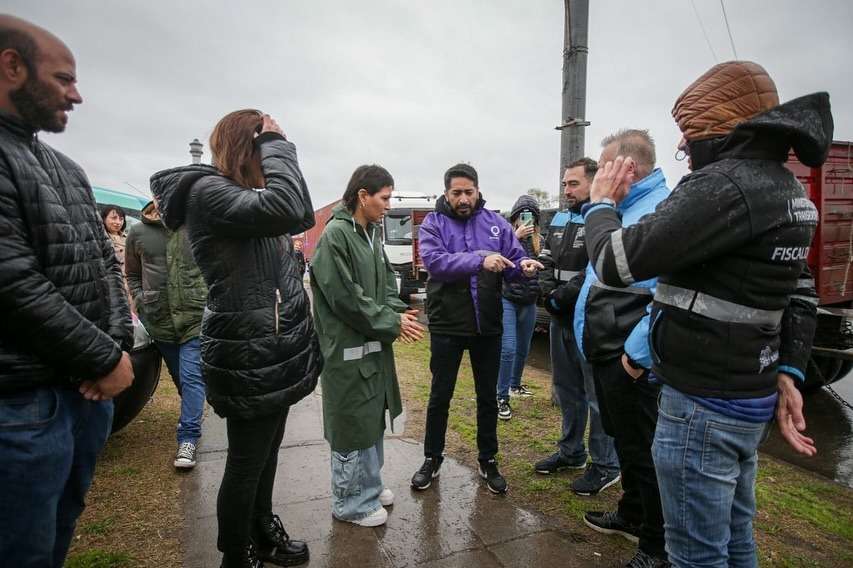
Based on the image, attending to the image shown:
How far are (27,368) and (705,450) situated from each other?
6.75 feet

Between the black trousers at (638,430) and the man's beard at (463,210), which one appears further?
the man's beard at (463,210)

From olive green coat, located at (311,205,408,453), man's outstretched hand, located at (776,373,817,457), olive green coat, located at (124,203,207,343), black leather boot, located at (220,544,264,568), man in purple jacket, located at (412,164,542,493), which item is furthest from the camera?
olive green coat, located at (124,203,207,343)

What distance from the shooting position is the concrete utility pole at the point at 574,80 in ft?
15.3

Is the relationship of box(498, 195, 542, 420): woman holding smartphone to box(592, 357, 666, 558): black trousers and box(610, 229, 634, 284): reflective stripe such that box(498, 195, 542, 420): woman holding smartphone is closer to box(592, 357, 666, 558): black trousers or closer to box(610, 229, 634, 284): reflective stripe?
box(592, 357, 666, 558): black trousers

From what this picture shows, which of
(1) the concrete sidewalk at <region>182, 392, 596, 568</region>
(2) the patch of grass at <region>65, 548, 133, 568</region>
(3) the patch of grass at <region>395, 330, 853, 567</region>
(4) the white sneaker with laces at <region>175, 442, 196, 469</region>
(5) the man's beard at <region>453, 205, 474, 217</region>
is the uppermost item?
(5) the man's beard at <region>453, 205, 474, 217</region>

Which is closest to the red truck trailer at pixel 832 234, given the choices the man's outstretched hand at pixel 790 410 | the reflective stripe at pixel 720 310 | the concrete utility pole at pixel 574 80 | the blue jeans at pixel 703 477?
the concrete utility pole at pixel 574 80

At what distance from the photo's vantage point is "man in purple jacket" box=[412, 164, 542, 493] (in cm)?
327

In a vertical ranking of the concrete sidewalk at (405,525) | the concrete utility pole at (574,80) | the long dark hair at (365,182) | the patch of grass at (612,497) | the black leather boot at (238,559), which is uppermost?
the concrete utility pole at (574,80)

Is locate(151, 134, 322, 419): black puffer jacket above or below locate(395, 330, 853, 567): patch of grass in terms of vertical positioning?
above

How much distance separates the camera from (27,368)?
4.68ft

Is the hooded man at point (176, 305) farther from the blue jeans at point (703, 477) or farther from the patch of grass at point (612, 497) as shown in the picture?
the blue jeans at point (703, 477)

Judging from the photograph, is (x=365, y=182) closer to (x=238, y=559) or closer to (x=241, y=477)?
(x=241, y=477)

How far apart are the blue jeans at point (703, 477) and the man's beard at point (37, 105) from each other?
85.9 inches

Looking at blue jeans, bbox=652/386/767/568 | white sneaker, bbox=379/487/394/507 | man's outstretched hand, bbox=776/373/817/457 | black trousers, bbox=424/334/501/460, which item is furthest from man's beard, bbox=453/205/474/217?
man's outstretched hand, bbox=776/373/817/457
